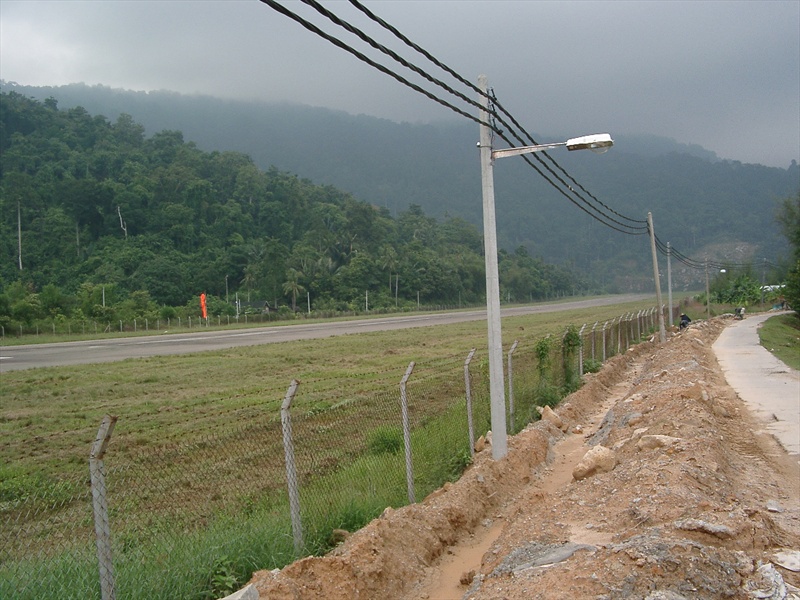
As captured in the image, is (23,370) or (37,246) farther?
(37,246)

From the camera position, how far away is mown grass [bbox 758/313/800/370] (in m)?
24.0

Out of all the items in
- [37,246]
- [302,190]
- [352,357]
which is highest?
[302,190]

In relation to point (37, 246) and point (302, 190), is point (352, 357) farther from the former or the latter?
point (302, 190)

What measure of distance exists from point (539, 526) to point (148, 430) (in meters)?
9.19

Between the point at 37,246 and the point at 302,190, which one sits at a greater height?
the point at 302,190

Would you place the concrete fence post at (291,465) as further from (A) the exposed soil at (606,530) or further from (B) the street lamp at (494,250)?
(B) the street lamp at (494,250)

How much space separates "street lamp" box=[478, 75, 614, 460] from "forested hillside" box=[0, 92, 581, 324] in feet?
150

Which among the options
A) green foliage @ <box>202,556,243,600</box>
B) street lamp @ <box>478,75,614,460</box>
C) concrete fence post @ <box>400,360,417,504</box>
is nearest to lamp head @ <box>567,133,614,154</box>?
street lamp @ <box>478,75,614,460</box>

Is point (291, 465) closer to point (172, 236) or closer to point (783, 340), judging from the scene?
point (783, 340)

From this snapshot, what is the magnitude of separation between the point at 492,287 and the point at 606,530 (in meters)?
4.83

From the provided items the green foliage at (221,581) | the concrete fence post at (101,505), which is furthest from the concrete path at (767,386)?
the concrete fence post at (101,505)

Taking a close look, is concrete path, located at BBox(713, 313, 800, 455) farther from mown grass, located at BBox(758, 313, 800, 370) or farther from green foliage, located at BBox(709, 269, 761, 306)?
green foliage, located at BBox(709, 269, 761, 306)

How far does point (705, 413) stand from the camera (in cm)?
1107

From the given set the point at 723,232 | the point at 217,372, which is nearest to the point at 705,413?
the point at 217,372
